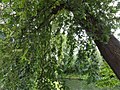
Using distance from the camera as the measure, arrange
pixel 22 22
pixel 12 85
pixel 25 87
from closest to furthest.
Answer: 1. pixel 22 22
2. pixel 12 85
3. pixel 25 87

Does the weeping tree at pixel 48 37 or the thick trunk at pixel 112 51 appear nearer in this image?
the weeping tree at pixel 48 37

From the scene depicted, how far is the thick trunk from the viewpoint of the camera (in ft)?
6.89

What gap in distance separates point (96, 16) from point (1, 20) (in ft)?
2.27

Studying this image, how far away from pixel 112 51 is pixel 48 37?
0.49m

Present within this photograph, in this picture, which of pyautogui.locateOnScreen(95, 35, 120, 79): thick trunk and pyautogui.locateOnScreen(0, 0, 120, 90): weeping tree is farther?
pyautogui.locateOnScreen(95, 35, 120, 79): thick trunk

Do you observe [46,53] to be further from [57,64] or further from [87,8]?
[87,8]

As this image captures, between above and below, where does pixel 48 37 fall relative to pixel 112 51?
above

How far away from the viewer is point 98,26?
6.67 ft

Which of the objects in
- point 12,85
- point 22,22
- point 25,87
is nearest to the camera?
point 22,22

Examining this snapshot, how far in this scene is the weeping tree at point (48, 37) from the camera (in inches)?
76.5

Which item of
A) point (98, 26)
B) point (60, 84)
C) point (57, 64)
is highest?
point (98, 26)

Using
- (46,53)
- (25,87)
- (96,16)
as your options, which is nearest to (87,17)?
(96,16)

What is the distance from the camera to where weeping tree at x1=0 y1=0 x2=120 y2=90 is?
1944 millimetres

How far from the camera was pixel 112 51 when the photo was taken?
2105 millimetres
